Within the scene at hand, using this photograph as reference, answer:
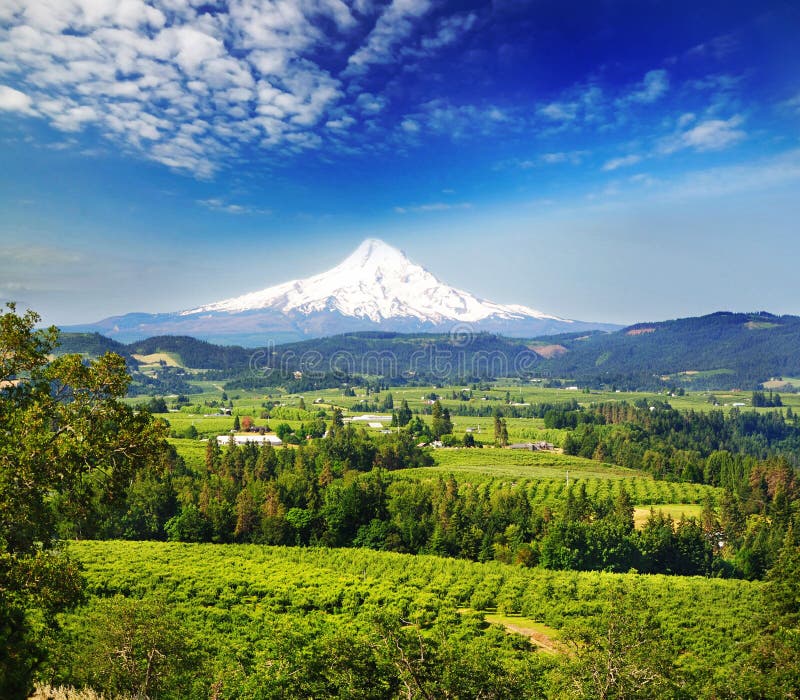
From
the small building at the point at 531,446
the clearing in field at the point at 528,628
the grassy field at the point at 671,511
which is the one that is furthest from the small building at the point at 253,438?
the clearing in field at the point at 528,628

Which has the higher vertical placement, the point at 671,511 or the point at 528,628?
the point at 528,628

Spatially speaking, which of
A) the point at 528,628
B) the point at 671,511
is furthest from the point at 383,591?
the point at 671,511

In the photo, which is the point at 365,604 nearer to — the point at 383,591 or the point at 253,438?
the point at 383,591

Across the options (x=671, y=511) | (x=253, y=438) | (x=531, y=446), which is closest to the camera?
(x=671, y=511)

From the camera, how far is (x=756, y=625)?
31641 millimetres

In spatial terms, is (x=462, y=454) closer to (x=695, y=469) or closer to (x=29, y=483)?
(x=695, y=469)

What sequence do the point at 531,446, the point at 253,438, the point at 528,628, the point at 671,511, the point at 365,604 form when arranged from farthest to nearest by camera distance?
1. the point at 531,446
2. the point at 253,438
3. the point at 671,511
4. the point at 528,628
5. the point at 365,604

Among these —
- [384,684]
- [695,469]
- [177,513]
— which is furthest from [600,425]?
[384,684]

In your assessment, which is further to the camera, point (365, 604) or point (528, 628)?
point (528, 628)

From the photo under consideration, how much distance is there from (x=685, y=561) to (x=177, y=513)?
56.6 meters

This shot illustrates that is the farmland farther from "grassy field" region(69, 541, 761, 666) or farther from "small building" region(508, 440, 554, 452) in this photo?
"small building" region(508, 440, 554, 452)

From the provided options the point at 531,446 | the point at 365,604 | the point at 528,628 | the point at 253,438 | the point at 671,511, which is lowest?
the point at 671,511

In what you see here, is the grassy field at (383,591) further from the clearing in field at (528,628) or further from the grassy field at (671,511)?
the grassy field at (671,511)

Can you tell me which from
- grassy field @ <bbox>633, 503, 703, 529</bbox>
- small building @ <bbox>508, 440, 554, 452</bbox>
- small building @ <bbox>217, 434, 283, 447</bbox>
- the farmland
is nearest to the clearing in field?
the farmland
